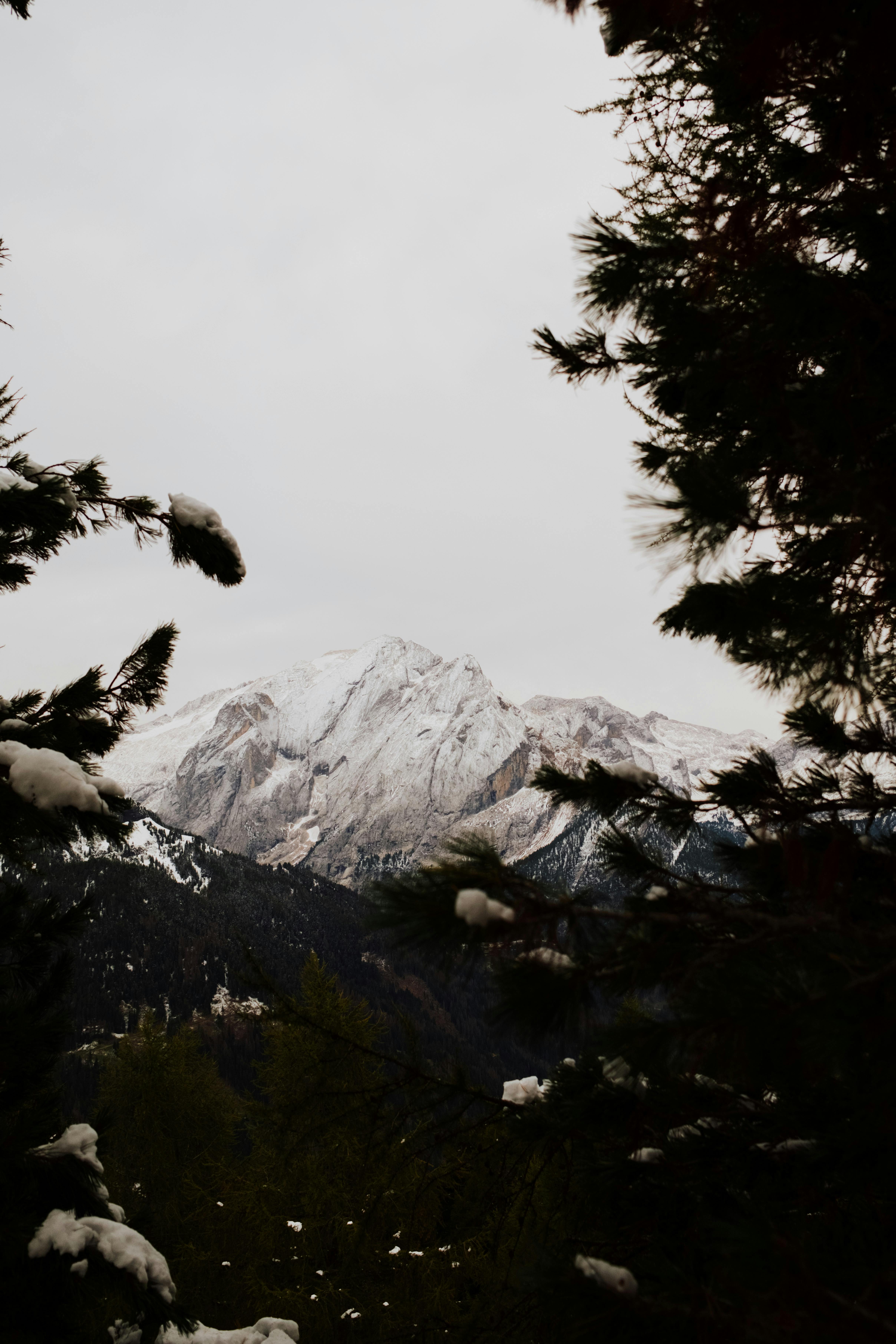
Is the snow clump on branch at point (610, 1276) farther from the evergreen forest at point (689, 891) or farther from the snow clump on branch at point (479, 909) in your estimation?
the snow clump on branch at point (479, 909)

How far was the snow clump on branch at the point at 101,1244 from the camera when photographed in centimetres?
350

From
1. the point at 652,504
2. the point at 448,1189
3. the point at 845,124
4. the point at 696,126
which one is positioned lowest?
the point at 448,1189

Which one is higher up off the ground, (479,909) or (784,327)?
(784,327)

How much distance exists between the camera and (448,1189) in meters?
5.97

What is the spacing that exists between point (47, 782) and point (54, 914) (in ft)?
9.69

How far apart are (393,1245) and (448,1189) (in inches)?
312

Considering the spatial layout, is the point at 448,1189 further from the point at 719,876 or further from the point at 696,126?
the point at 696,126

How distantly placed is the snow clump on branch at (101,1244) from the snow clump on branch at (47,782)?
2483 mm

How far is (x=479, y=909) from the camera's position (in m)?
1.84

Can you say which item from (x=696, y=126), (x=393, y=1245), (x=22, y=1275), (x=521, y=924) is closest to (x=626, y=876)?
(x=521, y=924)

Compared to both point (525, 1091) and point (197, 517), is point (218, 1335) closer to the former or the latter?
point (525, 1091)

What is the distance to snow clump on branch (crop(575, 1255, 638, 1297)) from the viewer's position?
7.02 feet

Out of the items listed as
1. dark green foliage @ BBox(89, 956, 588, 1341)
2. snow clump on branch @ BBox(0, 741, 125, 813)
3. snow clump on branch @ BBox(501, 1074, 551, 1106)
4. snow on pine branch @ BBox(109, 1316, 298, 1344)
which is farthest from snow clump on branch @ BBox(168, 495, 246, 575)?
snow on pine branch @ BBox(109, 1316, 298, 1344)

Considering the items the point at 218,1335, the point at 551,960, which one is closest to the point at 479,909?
the point at 551,960
